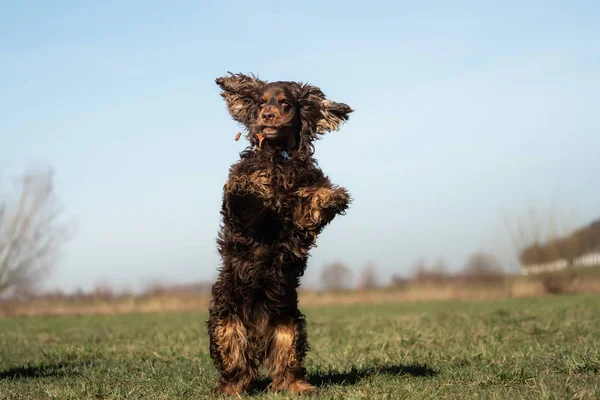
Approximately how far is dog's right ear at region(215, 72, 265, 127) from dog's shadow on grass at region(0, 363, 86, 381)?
4265 millimetres

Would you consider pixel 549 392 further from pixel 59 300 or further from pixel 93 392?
pixel 59 300

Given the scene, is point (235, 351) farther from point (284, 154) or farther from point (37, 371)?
point (37, 371)

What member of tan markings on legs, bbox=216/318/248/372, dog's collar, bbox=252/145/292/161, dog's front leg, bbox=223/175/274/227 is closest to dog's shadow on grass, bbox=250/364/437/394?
tan markings on legs, bbox=216/318/248/372

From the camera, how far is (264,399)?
19.8 feet

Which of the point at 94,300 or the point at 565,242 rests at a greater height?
the point at 565,242

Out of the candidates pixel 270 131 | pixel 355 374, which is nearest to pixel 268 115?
pixel 270 131

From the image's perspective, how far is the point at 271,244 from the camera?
6.28 m

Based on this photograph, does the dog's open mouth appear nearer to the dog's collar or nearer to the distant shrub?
the dog's collar

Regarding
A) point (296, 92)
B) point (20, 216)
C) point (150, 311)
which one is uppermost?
point (20, 216)

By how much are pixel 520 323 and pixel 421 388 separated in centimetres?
962

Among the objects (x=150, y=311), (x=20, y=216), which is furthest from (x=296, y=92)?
(x=20, y=216)

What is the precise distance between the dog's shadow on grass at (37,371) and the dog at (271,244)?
340cm

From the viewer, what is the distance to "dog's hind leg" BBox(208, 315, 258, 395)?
6418 mm

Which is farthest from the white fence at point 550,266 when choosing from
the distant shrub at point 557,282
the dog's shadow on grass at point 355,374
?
the dog's shadow on grass at point 355,374
